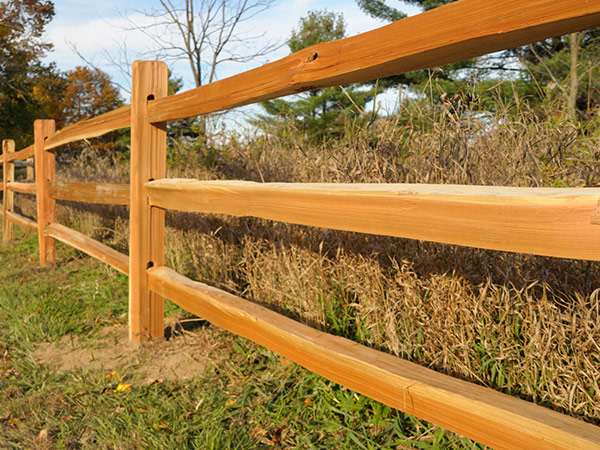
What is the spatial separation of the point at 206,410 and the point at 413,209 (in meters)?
1.59

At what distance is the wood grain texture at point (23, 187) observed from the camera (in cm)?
689

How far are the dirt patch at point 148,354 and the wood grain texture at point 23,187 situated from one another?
4.01m

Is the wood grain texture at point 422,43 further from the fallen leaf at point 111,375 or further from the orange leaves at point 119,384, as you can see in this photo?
the fallen leaf at point 111,375

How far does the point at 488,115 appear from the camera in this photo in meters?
2.55

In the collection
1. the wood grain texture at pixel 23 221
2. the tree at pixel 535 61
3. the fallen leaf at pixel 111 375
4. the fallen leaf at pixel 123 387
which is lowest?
the fallen leaf at pixel 111 375

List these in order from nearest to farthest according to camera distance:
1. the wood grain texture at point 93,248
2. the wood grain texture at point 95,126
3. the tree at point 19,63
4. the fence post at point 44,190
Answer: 1. the wood grain texture at point 95,126
2. the wood grain texture at point 93,248
3. the fence post at point 44,190
4. the tree at point 19,63

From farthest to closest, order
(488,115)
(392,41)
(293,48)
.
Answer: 1. (293,48)
2. (488,115)
3. (392,41)

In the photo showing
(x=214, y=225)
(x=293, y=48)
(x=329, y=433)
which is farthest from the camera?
(x=293, y=48)

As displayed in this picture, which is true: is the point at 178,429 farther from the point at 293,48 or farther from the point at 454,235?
the point at 293,48

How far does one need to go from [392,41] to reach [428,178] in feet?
3.23

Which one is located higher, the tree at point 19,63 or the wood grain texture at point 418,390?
the tree at point 19,63

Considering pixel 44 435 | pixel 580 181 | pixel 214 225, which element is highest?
pixel 580 181

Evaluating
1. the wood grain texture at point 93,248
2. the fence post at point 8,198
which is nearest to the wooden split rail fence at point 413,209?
the wood grain texture at point 93,248

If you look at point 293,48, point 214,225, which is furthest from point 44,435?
point 293,48
